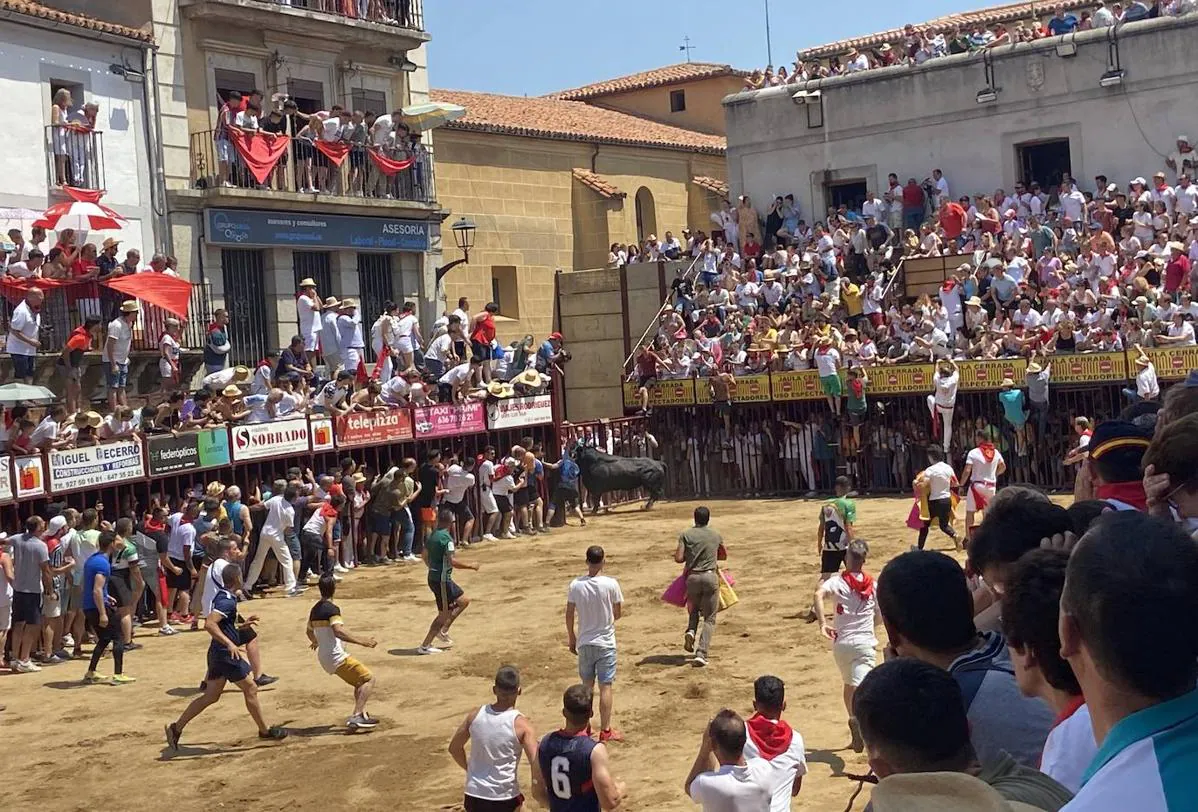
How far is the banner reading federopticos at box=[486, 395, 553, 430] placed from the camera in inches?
1143

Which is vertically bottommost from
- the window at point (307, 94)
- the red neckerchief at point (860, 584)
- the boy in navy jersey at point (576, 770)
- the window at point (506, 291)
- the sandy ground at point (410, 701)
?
the sandy ground at point (410, 701)

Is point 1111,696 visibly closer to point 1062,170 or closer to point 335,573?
point 335,573

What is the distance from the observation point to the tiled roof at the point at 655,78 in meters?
48.8

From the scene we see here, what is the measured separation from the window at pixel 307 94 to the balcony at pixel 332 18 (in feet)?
3.43

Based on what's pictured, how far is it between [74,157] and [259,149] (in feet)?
13.2

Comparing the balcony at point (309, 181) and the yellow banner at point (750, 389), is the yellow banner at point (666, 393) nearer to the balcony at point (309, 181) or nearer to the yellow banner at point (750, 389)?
the yellow banner at point (750, 389)

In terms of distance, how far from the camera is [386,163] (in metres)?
33.0

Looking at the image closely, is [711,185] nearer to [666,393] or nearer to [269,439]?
[666,393]

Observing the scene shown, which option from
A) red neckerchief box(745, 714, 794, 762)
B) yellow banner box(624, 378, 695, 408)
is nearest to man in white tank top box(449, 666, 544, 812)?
red neckerchief box(745, 714, 794, 762)

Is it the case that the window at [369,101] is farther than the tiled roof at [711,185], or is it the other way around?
the tiled roof at [711,185]

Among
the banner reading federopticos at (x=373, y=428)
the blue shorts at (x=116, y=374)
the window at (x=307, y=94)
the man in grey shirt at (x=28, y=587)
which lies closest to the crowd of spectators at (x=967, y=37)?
the window at (x=307, y=94)

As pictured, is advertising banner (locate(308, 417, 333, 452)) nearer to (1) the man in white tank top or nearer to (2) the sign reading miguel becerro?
(2) the sign reading miguel becerro

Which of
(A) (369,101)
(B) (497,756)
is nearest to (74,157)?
(A) (369,101)

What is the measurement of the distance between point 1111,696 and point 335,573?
72.8 ft
